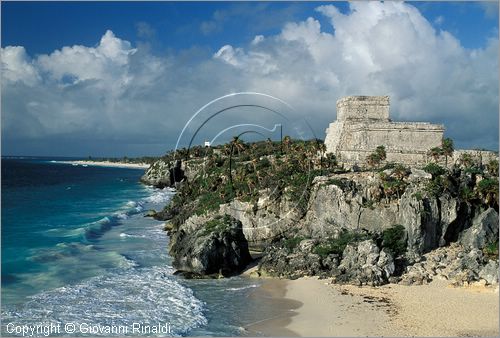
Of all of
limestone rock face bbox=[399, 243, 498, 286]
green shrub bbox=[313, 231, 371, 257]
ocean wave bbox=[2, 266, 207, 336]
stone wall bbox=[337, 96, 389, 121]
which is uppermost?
stone wall bbox=[337, 96, 389, 121]

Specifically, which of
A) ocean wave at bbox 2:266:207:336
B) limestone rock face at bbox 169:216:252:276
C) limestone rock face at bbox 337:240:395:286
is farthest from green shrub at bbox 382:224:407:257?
ocean wave at bbox 2:266:207:336

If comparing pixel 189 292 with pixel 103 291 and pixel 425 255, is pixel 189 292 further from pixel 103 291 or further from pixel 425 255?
pixel 425 255

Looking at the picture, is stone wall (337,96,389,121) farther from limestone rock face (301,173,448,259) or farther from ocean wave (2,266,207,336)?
ocean wave (2,266,207,336)

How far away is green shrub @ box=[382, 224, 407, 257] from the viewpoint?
28.9m

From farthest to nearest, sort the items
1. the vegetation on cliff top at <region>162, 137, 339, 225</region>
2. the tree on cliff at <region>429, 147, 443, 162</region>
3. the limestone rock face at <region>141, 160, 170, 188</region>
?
the limestone rock face at <region>141, 160, 170, 188</region>, the tree on cliff at <region>429, 147, 443, 162</region>, the vegetation on cliff top at <region>162, 137, 339, 225</region>

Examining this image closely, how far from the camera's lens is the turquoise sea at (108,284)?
833 inches

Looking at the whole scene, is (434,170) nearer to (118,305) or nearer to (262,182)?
(262,182)

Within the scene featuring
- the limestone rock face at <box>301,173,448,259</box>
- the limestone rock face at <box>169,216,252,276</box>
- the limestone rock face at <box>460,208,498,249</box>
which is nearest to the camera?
the limestone rock face at <box>169,216,252,276</box>

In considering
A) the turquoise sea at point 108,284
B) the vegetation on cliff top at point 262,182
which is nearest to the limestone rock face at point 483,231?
the vegetation on cliff top at point 262,182

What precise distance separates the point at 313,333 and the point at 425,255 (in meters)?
12.7

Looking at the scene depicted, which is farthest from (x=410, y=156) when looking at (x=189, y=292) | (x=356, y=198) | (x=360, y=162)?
(x=189, y=292)

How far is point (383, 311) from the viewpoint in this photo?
21.5 meters

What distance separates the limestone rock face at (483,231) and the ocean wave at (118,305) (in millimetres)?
17144

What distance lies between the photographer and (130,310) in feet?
72.6
